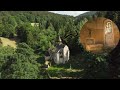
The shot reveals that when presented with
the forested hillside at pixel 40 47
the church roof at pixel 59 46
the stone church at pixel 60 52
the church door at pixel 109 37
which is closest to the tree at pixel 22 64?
the forested hillside at pixel 40 47

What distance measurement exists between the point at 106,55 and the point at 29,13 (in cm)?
191

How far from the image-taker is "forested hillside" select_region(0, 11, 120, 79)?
36.5 ft

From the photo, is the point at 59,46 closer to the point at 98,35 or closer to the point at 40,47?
the point at 40,47

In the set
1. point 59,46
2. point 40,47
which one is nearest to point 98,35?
point 59,46

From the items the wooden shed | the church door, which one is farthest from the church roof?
the church door

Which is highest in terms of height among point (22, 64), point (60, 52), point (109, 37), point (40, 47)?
point (109, 37)

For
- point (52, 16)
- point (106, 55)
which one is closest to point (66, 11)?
point (52, 16)

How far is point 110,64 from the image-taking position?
443 inches

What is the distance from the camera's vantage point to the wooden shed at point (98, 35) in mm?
11172

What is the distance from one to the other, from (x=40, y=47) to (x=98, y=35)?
1.30m

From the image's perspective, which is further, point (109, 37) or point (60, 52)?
point (60, 52)

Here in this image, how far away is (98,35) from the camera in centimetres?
1119

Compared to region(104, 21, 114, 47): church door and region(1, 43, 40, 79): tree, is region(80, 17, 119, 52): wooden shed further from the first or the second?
region(1, 43, 40, 79): tree
